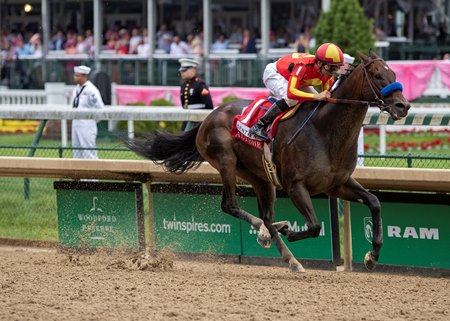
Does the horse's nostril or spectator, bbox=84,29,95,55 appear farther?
spectator, bbox=84,29,95,55

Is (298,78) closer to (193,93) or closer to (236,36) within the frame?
(193,93)

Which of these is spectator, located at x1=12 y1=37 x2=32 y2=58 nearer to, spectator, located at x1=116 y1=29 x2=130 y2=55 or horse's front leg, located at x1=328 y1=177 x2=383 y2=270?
spectator, located at x1=116 y1=29 x2=130 y2=55

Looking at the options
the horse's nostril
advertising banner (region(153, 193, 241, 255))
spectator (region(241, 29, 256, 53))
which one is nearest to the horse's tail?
advertising banner (region(153, 193, 241, 255))

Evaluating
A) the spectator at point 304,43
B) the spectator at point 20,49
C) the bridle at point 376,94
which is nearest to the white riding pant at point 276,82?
the bridle at point 376,94

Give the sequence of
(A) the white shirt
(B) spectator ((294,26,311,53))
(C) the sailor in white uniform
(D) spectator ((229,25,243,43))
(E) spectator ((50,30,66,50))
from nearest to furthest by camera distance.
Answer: (C) the sailor in white uniform < (A) the white shirt < (B) spectator ((294,26,311,53)) < (D) spectator ((229,25,243,43)) < (E) spectator ((50,30,66,50))

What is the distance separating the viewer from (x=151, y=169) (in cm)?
939

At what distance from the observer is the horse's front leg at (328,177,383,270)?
7922mm

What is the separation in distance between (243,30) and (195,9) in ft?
6.68

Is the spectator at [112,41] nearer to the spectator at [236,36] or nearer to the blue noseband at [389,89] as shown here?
the spectator at [236,36]

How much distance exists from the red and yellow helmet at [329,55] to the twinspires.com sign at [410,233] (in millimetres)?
1360

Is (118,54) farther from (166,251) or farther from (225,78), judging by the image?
(166,251)

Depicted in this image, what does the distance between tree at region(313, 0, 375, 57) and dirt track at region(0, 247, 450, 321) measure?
1167 centimetres

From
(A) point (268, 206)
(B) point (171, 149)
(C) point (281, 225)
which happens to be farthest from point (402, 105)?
(B) point (171, 149)

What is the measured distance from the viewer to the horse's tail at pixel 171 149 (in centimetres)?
916
